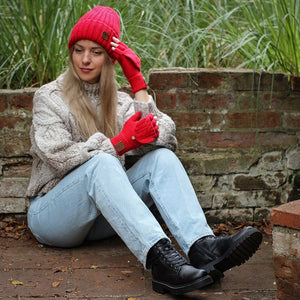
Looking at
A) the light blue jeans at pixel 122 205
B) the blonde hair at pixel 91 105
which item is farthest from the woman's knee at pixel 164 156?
the blonde hair at pixel 91 105

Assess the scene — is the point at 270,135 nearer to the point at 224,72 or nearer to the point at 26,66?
the point at 224,72

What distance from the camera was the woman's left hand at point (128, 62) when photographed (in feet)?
9.04

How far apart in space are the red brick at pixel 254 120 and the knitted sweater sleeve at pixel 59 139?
88cm

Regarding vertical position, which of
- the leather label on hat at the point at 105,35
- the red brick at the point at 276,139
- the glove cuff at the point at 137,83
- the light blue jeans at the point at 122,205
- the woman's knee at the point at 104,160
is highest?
the leather label on hat at the point at 105,35

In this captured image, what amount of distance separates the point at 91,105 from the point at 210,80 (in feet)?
2.52

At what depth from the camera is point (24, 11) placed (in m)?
3.40

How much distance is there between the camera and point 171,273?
7.32ft

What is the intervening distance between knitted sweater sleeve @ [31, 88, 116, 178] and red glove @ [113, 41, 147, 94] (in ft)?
1.20

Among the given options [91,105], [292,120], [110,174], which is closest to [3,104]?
[91,105]

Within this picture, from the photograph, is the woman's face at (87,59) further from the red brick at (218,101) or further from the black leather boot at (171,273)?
the black leather boot at (171,273)

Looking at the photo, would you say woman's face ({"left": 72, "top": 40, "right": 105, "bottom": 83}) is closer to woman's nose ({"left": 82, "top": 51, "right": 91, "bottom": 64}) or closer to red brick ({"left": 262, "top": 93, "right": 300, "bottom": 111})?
woman's nose ({"left": 82, "top": 51, "right": 91, "bottom": 64})

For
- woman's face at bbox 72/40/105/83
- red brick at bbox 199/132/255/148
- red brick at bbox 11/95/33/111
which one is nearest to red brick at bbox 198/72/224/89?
red brick at bbox 199/132/255/148

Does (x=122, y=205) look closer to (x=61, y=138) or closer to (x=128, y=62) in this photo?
(x=61, y=138)

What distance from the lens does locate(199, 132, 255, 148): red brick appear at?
3.19 m
